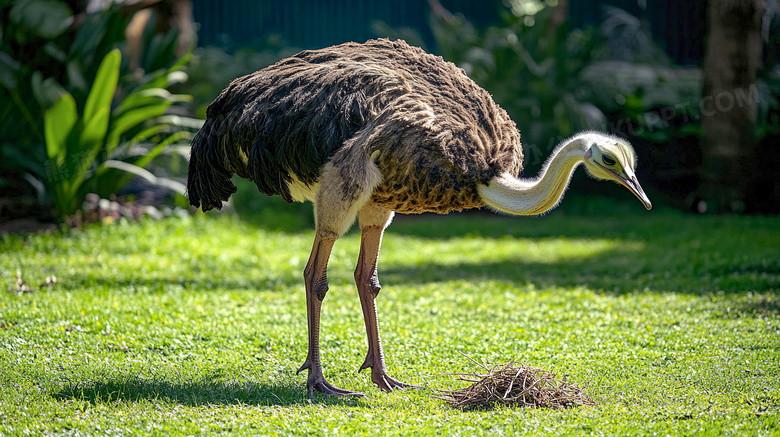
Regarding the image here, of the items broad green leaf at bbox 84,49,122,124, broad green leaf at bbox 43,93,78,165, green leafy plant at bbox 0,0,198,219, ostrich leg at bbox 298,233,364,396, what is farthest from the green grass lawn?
broad green leaf at bbox 84,49,122,124

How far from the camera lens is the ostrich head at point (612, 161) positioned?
444 centimetres

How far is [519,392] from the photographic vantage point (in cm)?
467

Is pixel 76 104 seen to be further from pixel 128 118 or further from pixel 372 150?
pixel 372 150

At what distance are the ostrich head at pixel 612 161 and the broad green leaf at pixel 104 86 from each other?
634cm

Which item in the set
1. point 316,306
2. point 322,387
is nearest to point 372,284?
point 316,306

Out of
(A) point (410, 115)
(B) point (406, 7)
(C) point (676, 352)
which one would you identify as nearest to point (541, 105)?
(B) point (406, 7)

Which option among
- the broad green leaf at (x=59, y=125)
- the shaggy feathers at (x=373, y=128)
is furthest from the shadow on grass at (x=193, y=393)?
the broad green leaf at (x=59, y=125)

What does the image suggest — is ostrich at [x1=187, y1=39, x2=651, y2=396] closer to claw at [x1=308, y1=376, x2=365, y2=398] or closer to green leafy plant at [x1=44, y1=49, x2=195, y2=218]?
claw at [x1=308, y1=376, x2=365, y2=398]

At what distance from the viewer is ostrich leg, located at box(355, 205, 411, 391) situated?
5.14m

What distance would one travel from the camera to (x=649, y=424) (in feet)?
14.0

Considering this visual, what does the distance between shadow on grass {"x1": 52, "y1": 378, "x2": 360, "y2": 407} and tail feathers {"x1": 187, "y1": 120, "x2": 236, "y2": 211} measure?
1284mm

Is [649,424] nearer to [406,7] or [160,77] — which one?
[160,77]

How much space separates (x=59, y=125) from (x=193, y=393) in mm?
5481

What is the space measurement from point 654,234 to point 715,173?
7.33 feet
